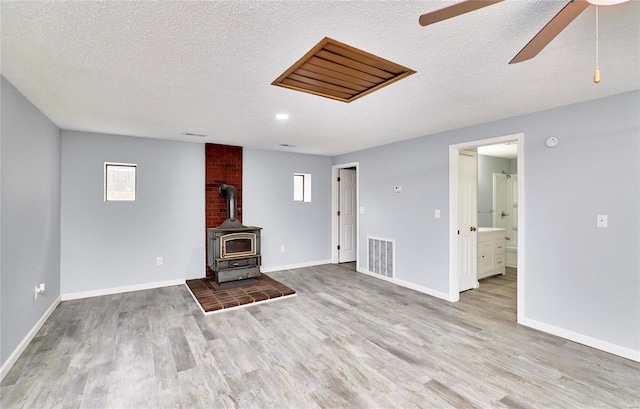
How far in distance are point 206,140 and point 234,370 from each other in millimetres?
3525

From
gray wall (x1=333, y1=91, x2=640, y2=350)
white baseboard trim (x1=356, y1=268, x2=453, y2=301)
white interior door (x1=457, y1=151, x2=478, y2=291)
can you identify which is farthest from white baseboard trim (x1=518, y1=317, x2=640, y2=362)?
white interior door (x1=457, y1=151, x2=478, y2=291)

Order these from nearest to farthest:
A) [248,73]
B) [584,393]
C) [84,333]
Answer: [584,393], [248,73], [84,333]

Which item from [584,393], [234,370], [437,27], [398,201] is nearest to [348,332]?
[234,370]

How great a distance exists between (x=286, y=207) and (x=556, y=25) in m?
4.90

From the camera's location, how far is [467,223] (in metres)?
4.39

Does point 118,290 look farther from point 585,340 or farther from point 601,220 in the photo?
point 601,220

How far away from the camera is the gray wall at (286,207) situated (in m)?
5.46

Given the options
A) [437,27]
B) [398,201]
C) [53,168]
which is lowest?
[398,201]

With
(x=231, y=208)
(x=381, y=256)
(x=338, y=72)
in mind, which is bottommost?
(x=381, y=256)

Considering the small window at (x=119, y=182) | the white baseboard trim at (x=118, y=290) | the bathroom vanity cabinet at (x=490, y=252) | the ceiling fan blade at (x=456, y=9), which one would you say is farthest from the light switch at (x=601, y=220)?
the small window at (x=119, y=182)

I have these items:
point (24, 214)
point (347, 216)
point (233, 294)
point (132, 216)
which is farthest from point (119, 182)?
point (347, 216)

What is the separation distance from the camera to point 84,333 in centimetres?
300

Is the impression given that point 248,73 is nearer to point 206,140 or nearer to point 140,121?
point 140,121

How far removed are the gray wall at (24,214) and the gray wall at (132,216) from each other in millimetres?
420
